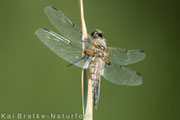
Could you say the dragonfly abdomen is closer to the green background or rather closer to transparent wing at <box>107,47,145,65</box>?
transparent wing at <box>107,47,145,65</box>

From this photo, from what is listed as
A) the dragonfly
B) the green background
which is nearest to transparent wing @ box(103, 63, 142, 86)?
the dragonfly

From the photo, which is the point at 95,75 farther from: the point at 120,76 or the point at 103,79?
the point at 103,79

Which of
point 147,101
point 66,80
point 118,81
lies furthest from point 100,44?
point 147,101

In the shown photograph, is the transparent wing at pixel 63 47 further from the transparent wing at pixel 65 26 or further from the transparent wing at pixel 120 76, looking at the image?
the transparent wing at pixel 120 76

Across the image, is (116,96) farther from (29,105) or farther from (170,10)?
(170,10)

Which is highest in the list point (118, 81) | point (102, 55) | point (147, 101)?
point (102, 55)

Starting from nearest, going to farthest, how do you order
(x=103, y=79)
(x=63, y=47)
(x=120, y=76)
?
1. (x=63, y=47)
2. (x=120, y=76)
3. (x=103, y=79)

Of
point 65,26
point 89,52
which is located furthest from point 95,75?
point 65,26
